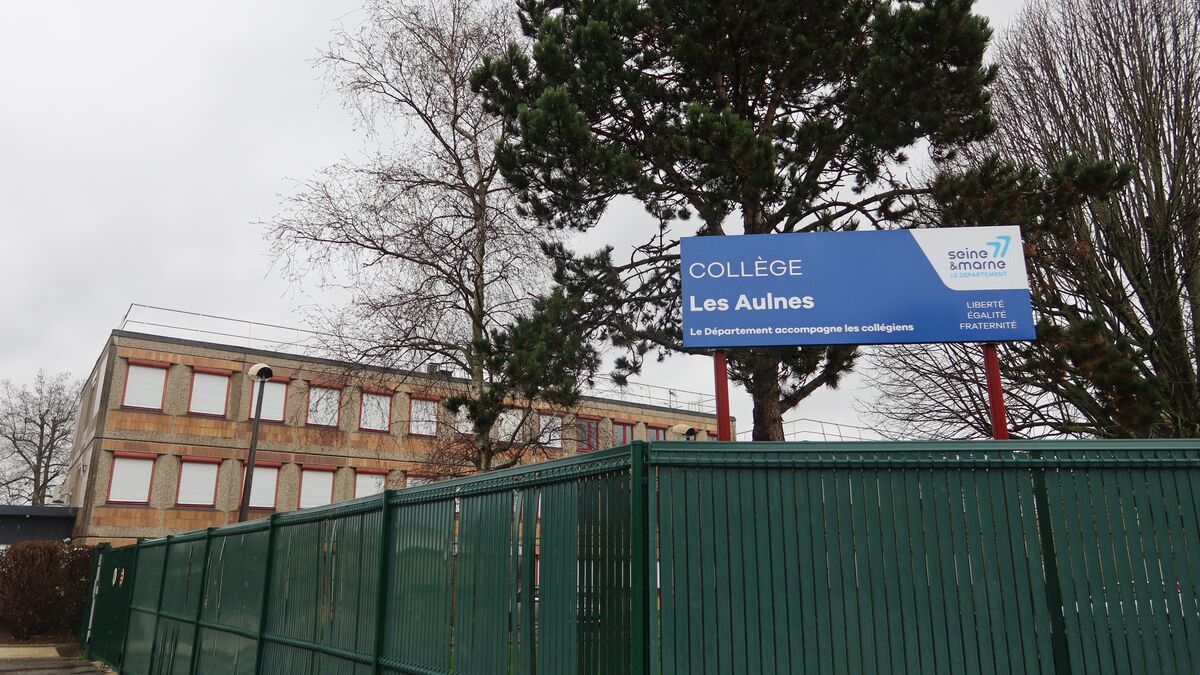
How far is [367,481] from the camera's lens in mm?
36938

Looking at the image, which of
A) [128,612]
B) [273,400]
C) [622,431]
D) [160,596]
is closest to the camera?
[160,596]

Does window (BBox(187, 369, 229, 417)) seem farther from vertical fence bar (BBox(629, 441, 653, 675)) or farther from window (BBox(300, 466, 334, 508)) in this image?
vertical fence bar (BBox(629, 441, 653, 675))

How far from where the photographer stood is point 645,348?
13.5 metres

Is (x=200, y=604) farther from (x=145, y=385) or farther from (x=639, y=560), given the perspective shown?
(x=145, y=385)

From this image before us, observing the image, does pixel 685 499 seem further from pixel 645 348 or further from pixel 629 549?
pixel 645 348

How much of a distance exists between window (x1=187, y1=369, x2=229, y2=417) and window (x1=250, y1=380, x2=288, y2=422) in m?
1.14

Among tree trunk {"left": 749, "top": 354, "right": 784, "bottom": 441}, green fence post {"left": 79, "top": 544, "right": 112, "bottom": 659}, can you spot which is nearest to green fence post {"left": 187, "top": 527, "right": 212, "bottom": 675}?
tree trunk {"left": 749, "top": 354, "right": 784, "bottom": 441}

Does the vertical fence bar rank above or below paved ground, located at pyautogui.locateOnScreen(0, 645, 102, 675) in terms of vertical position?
above

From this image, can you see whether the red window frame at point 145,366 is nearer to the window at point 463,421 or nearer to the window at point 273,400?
the window at point 273,400

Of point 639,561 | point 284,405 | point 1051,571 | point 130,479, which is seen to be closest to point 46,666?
point 130,479

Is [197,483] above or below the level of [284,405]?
below

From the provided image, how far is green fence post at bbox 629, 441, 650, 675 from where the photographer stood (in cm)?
423

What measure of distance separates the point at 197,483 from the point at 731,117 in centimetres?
3017

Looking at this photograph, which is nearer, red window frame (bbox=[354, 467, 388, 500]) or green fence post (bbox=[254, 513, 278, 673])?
green fence post (bbox=[254, 513, 278, 673])
